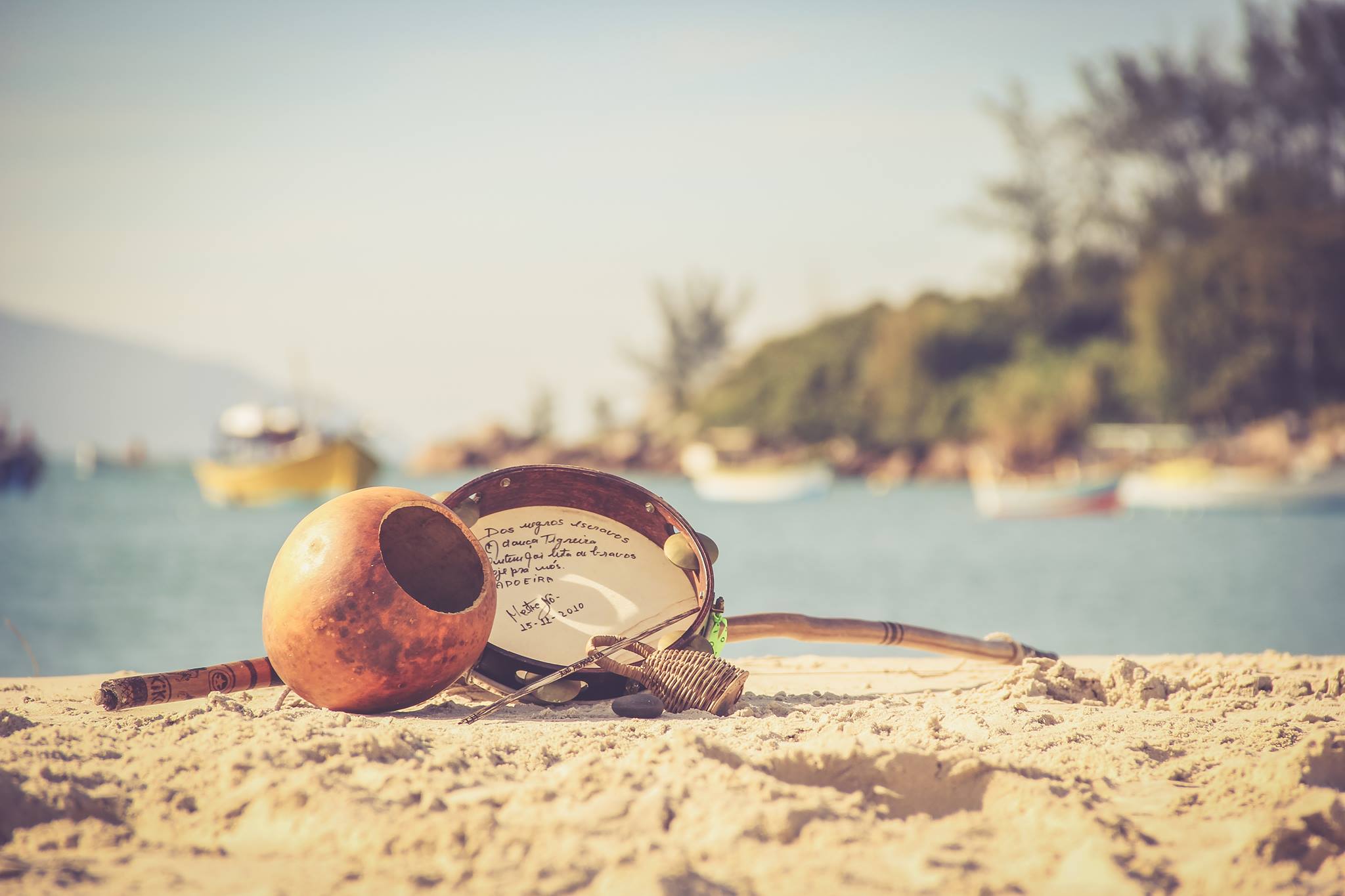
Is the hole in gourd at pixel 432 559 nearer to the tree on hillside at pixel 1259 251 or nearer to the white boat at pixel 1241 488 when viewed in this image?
the white boat at pixel 1241 488

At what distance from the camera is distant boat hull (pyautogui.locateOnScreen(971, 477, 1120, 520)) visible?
3531cm

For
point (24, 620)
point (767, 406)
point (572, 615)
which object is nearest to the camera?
point (572, 615)

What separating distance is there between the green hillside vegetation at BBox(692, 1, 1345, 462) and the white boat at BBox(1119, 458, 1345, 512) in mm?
8968

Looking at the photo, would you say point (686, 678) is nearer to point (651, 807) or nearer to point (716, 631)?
point (716, 631)

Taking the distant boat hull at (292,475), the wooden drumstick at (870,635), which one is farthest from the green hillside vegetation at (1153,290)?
the wooden drumstick at (870,635)

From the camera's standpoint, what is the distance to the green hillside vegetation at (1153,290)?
44.4m

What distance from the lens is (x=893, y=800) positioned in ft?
9.55

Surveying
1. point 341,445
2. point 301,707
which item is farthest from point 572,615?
point 341,445

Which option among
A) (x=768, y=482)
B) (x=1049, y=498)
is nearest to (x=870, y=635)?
(x=1049, y=498)

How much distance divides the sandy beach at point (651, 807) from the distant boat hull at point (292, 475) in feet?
133

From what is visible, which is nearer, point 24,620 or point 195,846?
point 195,846

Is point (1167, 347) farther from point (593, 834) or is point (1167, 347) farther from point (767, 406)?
point (593, 834)

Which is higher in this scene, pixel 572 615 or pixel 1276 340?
pixel 1276 340

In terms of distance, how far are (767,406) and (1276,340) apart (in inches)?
1079
